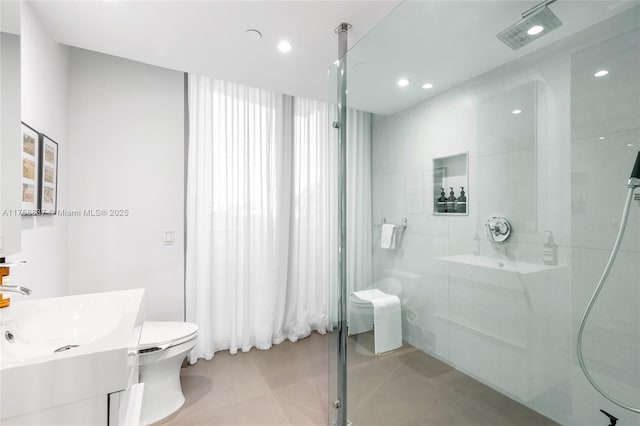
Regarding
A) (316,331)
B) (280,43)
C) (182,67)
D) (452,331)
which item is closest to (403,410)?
(452,331)

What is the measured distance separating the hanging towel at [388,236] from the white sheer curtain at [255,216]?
58 cm

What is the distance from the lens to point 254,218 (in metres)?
2.52

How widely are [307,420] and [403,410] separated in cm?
60

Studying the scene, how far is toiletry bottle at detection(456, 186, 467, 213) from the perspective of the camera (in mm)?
1245

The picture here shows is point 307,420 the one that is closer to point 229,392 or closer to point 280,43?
point 229,392

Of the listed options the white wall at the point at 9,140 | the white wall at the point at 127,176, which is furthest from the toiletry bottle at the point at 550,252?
the white wall at the point at 127,176

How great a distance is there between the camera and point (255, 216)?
252cm

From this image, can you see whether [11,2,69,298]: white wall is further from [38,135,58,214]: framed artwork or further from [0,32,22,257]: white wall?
[0,32,22,257]: white wall

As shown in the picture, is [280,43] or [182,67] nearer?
[280,43]

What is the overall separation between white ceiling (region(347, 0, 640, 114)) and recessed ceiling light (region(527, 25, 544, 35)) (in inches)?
1.3

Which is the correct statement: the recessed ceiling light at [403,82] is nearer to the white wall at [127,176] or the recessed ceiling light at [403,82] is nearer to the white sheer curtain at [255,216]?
the white sheer curtain at [255,216]

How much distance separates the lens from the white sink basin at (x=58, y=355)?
64 centimetres

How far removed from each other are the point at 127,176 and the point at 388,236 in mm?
1985

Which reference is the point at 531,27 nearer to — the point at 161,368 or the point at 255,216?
the point at 255,216
